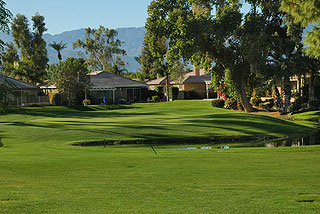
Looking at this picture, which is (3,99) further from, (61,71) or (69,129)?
(61,71)

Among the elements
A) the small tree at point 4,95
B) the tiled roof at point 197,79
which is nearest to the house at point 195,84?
the tiled roof at point 197,79

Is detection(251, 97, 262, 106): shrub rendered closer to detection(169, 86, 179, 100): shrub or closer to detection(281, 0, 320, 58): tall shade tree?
detection(169, 86, 179, 100): shrub

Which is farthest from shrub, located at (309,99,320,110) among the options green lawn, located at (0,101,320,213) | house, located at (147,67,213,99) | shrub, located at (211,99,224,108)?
house, located at (147,67,213,99)

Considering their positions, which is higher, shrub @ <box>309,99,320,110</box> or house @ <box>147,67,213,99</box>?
house @ <box>147,67,213,99</box>

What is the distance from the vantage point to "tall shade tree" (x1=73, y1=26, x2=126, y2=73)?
379 ft

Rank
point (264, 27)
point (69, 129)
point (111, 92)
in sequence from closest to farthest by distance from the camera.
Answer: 1. point (69, 129)
2. point (264, 27)
3. point (111, 92)

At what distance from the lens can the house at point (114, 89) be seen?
244 feet

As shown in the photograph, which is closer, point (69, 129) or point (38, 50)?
point (69, 129)

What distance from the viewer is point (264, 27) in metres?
51.6

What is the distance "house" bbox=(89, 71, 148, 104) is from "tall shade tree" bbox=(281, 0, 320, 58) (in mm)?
59426


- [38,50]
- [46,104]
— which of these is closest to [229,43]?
[46,104]

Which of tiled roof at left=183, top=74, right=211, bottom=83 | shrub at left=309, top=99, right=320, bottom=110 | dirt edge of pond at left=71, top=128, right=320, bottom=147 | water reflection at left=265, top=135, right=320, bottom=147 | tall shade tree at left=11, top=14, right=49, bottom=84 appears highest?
tall shade tree at left=11, top=14, right=49, bottom=84

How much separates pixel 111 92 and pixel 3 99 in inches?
2574

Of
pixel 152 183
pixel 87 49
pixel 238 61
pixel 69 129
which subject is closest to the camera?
pixel 152 183
